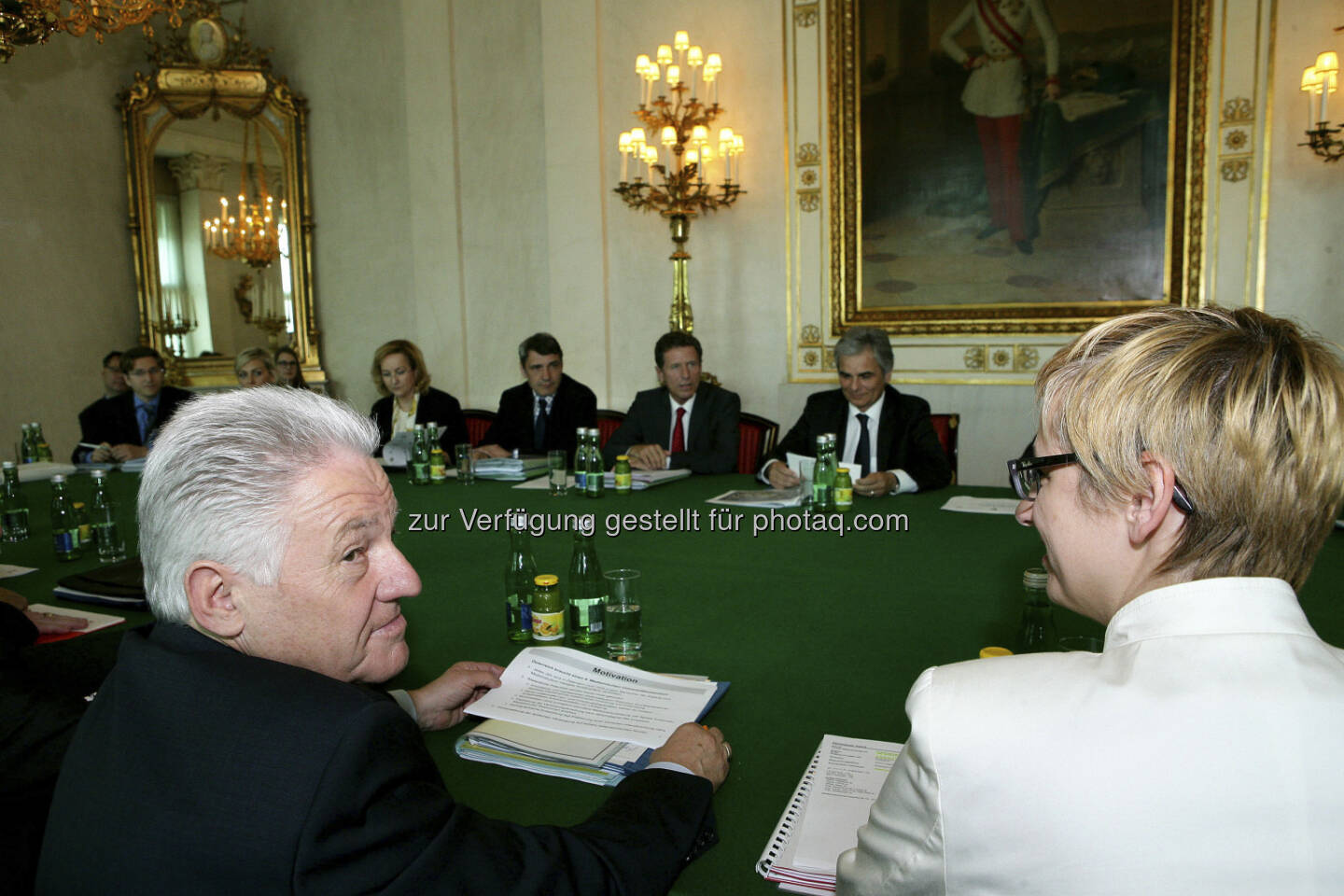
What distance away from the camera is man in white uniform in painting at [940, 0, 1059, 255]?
5582 millimetres

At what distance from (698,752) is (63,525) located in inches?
96.7

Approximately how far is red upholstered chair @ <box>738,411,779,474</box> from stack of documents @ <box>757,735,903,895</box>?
135 inches

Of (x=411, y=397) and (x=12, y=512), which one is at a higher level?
(x=411, y=397)

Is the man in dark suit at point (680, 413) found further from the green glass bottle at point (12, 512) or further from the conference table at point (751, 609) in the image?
the green glass bottle at point (12, 512)

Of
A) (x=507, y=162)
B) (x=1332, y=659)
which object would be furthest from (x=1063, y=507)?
(x=507, y=162)

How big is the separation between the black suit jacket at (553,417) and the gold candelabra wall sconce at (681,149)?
115cm

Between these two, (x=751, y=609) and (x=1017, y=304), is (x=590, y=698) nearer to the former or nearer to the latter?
(x=751, y=609)

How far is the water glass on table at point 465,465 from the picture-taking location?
3.97 m

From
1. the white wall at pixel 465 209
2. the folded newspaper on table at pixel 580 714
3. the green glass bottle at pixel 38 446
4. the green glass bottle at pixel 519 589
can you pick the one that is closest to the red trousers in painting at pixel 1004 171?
the white wall at pixel 465 209

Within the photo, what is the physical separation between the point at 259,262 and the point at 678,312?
4.02 metres

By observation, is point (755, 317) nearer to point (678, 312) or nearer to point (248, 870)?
point (678, 312)

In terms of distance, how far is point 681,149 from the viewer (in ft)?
19.8

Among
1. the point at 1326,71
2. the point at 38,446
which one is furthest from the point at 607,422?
the point at 1326,71

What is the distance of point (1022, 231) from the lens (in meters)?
5.71
